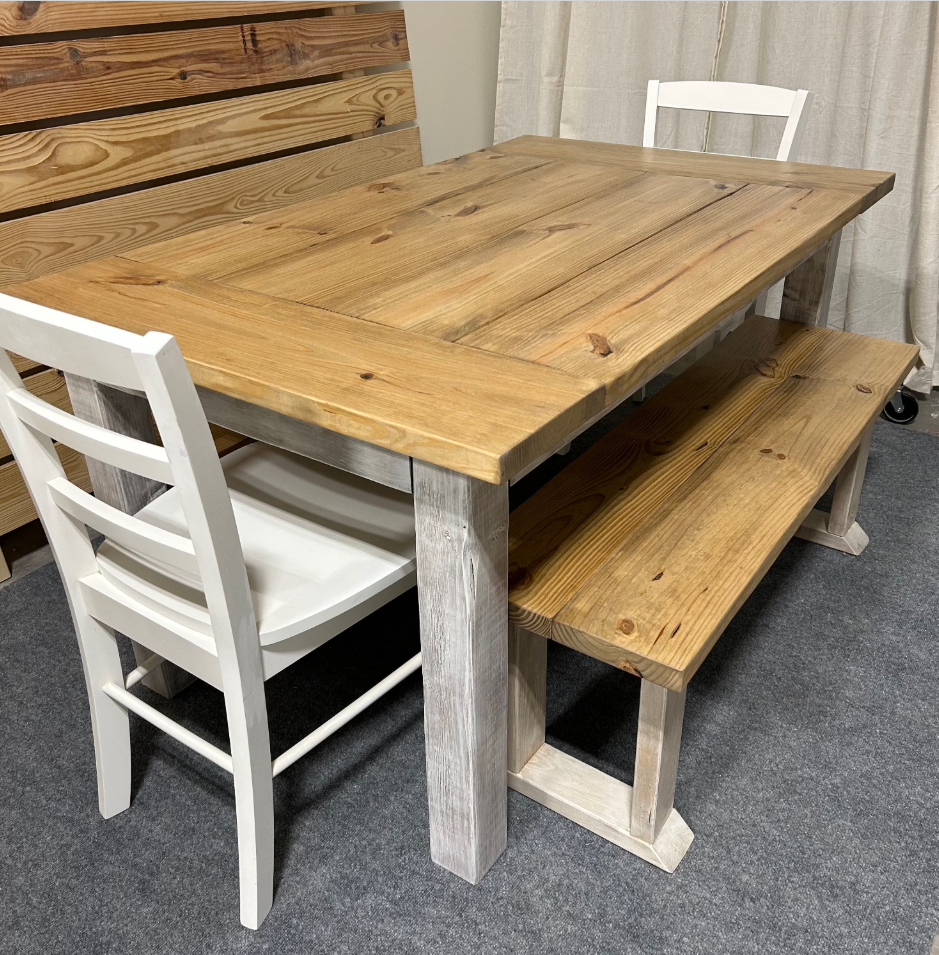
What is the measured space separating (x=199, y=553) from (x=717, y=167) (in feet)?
4.73

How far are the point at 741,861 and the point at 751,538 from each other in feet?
1.59

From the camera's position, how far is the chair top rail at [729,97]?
200cm

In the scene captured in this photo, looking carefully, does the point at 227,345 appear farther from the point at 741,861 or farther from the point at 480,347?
the point at 741,861

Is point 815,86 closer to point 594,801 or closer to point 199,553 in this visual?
point 594,801

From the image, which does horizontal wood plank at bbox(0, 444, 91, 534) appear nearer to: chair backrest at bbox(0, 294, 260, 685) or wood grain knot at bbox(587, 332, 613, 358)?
chair backrest at bbox(0, 294, 260, 685)

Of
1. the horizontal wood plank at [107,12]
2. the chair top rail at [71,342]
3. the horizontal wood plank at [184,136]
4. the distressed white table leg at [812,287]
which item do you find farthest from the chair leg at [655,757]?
the horizontal wood plank at [107,12]

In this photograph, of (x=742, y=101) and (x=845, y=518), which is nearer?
(x=845, y=518)

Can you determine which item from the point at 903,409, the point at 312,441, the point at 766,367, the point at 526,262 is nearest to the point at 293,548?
the point at 312,441

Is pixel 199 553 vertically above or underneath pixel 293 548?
above

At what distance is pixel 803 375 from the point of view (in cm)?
171

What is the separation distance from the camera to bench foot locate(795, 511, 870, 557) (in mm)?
1929

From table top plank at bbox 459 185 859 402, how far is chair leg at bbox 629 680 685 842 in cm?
42

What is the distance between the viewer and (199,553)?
3.12 feet

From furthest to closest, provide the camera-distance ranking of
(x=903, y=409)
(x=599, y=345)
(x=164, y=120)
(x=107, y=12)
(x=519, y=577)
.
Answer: (x=903, y=409), (x=164, y=120), (x=107, y=12), (x=519, y=577), (x=599, y=345)
